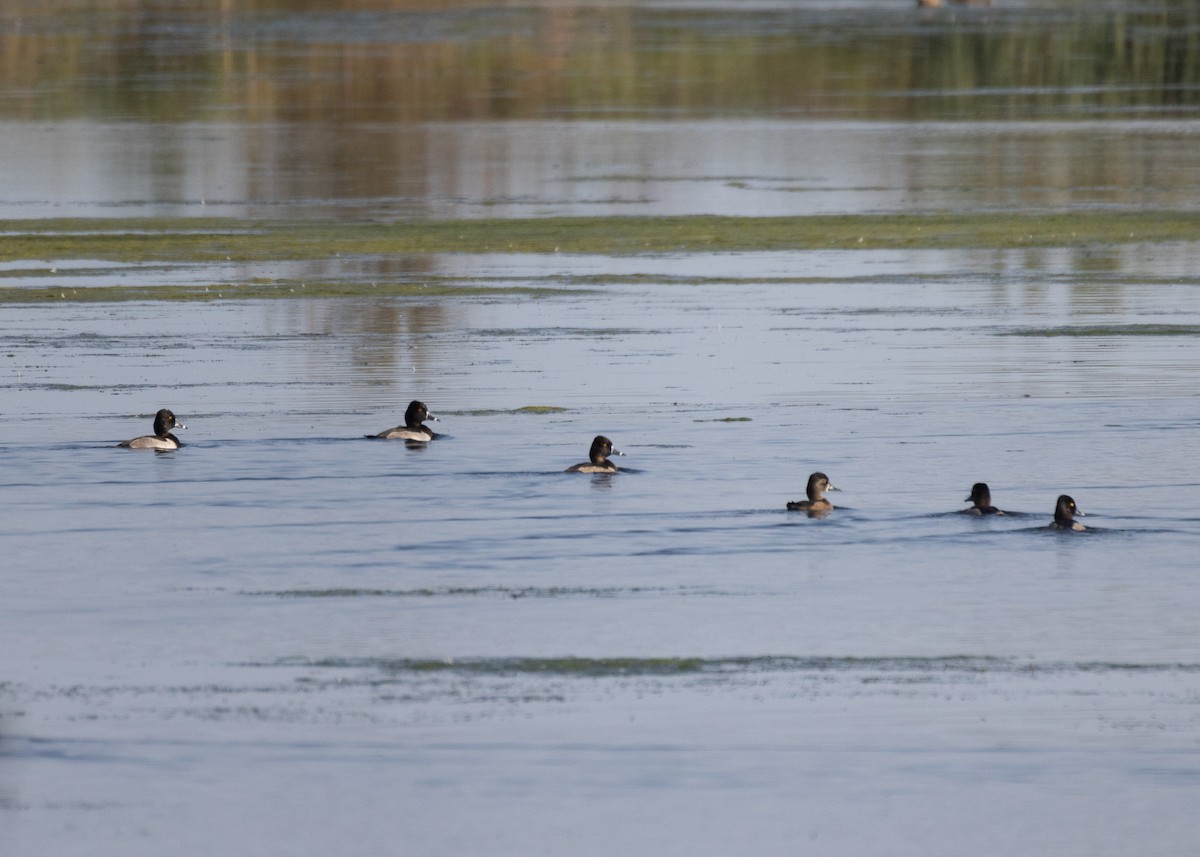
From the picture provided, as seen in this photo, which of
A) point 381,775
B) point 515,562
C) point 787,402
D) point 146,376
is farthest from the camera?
point 146,376

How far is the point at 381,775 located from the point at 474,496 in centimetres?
705

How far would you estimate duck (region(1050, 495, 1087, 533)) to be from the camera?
54.0 ft

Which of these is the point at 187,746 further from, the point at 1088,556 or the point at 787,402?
the point at 787,402

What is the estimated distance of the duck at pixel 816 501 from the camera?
1708cm

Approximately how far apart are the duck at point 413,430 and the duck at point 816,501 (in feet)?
13.5

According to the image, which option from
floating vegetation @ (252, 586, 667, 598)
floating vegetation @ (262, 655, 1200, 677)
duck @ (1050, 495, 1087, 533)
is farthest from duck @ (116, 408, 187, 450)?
duck @ (1050, 495, 1087, 533)

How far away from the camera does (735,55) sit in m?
78.2

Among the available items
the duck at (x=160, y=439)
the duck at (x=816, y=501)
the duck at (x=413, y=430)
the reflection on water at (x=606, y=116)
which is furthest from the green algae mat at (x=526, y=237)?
the duck at (x=816, y=501)

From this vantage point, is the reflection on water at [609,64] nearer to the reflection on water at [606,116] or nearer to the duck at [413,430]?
the reflection on water at [606,116]

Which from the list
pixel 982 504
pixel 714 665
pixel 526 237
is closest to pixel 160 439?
pixel 982 504

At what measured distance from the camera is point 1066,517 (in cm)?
1658

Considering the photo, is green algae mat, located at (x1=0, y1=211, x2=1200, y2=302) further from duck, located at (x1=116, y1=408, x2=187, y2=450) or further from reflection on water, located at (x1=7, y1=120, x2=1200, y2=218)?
duck, located at (x1=116, y1=408, x2=187, y2=450)

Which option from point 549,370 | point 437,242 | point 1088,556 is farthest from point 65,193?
point 1088,556

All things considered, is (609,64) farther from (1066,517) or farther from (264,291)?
(1066,517)
